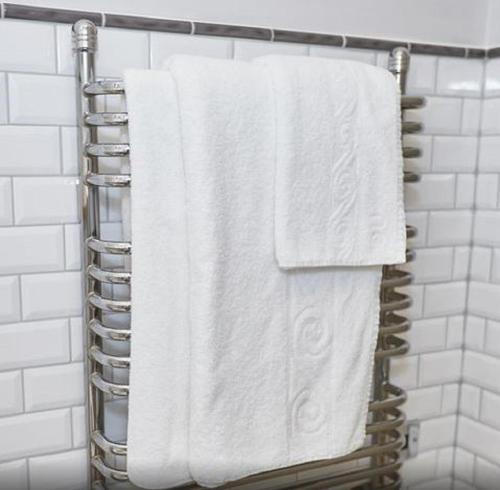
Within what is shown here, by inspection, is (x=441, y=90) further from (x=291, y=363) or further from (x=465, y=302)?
(x=291, y=363)

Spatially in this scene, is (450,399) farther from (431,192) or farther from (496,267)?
(431,192)

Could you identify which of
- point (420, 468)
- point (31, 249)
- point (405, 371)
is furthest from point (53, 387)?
point (420, 468)

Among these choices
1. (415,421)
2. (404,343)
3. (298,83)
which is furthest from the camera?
(415,421)

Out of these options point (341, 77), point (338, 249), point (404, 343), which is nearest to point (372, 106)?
point (341, 77)

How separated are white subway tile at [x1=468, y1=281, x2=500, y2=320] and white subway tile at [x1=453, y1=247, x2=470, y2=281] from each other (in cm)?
3

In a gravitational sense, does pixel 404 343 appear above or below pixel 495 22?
below

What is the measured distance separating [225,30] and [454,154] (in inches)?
20.6

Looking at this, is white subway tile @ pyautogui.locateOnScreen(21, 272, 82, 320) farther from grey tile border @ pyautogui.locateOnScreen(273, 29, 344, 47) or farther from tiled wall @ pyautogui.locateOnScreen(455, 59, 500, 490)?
tiled wall @ pyautogui.locateOnScreen(455, 59, 500, 490)

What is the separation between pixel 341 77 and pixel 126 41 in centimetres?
33

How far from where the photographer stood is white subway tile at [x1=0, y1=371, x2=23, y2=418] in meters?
1.01

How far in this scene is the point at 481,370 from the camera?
135 cm

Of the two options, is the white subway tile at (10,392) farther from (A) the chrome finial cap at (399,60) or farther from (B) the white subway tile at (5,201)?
(A) the chrome finial cap at (399,60)

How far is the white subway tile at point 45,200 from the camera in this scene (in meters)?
0.98

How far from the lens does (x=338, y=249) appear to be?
988mm
